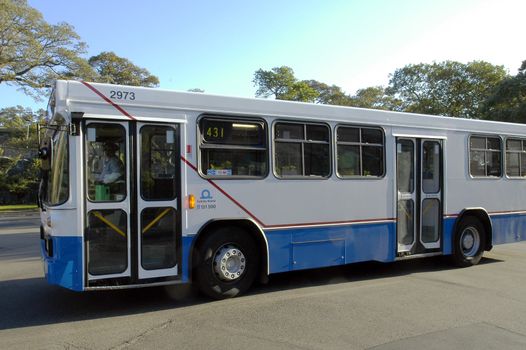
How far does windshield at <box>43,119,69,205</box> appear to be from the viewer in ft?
19.7

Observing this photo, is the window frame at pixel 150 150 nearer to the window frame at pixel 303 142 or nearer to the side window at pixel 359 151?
the window frame at pixel 303 142

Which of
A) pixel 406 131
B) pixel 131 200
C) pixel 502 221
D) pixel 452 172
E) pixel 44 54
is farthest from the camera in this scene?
pixel 44 54

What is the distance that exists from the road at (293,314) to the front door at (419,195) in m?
0.67

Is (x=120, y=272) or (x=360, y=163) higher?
(x=360, y=163)

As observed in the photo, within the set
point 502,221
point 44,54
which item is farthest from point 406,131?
point 44,54

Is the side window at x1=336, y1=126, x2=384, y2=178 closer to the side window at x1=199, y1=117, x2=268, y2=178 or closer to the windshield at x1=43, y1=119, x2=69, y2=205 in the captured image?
the side window at x1=199, y1=117, x2=268, y2=178

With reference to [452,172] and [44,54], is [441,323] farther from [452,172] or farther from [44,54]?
[44,54]

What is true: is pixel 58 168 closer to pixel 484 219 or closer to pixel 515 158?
pixel 484 219

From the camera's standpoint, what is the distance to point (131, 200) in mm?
6211

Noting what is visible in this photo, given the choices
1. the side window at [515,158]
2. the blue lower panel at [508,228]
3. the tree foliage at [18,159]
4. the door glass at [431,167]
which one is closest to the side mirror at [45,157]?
the door glass at [431,167]

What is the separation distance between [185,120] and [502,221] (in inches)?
297

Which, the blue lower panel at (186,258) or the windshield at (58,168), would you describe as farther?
the blue lower panel at (186,258)

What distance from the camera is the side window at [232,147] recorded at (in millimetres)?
6773

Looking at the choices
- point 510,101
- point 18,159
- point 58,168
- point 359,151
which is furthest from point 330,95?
point 58,168
